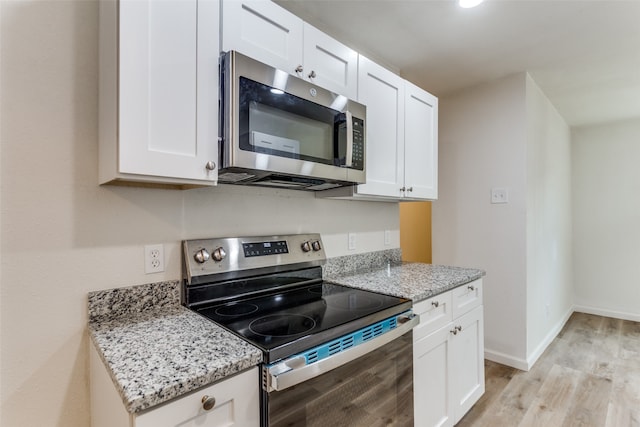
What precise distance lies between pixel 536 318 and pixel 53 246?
339cm

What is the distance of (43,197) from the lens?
3.47ft

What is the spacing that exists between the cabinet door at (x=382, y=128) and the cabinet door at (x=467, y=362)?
2.78ft

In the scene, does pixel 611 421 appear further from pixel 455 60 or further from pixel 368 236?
pixel 455 60

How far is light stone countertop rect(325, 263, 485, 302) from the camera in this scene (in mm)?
1565

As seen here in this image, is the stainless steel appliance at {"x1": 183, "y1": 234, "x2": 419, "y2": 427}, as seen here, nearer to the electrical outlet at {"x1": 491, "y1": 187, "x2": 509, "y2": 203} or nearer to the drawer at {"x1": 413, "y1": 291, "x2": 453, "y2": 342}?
the drawer at {"x1": 413, "y1": 291, "x2": 453, "y2": 342}

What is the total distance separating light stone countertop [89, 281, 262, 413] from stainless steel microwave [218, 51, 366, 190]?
54cm

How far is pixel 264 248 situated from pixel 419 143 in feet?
4.01

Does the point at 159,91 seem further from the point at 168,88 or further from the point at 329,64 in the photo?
the point at 329,64

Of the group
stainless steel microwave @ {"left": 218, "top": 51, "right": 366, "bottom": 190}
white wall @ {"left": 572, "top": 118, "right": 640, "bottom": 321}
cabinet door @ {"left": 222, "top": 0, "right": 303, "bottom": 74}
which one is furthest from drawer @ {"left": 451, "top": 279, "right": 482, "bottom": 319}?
white wall @ {"left": 572, "top": 118, "right": 640, "bottom": 321}

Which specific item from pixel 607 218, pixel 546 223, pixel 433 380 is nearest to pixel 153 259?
pixel 433 380

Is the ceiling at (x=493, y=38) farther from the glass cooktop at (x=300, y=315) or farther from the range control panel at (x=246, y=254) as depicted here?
the glass cooktop at (x=300, y=315)

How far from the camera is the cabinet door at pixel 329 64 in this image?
4.72 ft

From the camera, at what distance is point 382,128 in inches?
71.9

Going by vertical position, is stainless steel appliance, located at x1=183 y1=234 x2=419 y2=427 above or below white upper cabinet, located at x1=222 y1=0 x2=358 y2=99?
below
